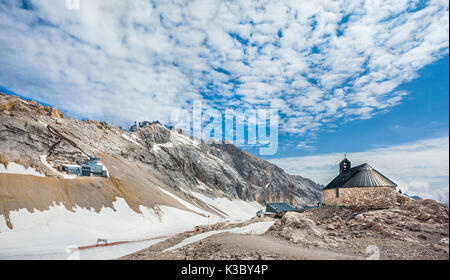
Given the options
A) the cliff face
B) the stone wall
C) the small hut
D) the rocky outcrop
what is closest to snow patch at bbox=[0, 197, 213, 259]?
the cliff face

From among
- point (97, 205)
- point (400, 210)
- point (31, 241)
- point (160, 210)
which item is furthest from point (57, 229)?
point (400, 210)

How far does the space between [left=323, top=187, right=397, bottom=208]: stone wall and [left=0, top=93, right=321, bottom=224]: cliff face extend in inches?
1602

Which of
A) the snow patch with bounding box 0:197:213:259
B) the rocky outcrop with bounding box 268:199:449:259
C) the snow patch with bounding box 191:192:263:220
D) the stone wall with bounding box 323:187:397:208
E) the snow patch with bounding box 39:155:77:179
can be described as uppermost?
the snow patch with bounding box 39:155:77:179

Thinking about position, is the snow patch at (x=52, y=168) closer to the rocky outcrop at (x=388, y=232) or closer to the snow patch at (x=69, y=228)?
the snow patch at (x=69, y=228)

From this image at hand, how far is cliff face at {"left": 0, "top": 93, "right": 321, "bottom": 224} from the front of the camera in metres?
39.4

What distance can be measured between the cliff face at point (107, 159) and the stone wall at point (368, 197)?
40679 millimetres

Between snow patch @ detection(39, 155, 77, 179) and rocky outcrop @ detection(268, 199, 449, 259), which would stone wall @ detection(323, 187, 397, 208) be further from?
snow patch @ detection(39, 155, 77, 179)

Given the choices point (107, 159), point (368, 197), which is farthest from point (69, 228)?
point (368, 197)

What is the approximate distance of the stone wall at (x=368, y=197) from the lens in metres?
18.0

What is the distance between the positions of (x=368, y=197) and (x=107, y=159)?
58.7 metres
